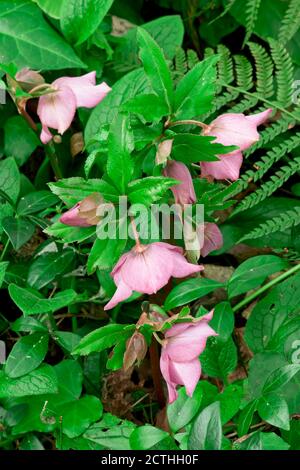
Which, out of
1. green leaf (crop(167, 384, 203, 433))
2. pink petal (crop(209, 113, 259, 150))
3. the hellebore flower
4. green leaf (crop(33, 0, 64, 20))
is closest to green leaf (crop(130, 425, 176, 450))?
green leaf (crop(167, 384, 203, 433))

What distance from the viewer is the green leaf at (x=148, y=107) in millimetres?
1108

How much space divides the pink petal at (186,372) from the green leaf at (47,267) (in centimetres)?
35

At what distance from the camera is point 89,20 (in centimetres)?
158

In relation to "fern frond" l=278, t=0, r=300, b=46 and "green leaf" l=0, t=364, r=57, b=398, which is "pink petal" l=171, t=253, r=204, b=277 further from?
"fern frond" l=278, t=0, r=300, b=46

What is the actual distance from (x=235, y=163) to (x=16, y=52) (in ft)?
2.21

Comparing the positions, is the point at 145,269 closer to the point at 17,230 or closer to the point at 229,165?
the point at 229,165

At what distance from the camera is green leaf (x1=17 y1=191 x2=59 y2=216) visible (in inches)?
57.1

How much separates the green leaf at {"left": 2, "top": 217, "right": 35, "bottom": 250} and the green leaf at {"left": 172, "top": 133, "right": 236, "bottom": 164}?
1.24ft

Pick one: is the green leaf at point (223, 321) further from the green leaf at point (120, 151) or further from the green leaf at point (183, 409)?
the green leaf at point (120, 151)

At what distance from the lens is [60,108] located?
1.32m

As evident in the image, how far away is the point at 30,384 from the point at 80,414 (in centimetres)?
11

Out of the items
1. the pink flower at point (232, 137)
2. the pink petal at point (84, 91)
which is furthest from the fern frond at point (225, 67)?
the pink flower at point (232, 137)

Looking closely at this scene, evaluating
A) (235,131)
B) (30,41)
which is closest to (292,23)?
(30,41)
